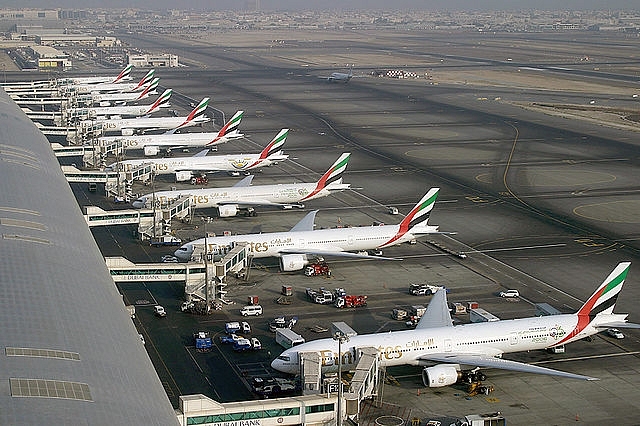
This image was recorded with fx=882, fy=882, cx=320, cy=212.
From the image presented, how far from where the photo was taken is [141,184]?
113m

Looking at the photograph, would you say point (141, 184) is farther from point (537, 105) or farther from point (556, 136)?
point (537, 105)

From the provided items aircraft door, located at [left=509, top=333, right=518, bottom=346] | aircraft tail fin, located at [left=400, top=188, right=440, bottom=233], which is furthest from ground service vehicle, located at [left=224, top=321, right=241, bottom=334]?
aircraft tail fin, located at [left=400, top=188, right=440, bottom=233]

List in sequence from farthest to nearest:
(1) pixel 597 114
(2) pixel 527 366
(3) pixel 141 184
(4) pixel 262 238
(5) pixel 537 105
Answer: (5) pixel 537 105, (1) pixel 597 114, (3) pixel 141 184, (4) pixel 262 238, (2) pixel 527 366

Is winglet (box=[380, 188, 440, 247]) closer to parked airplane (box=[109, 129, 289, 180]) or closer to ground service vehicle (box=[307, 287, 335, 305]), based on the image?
ground service vehicle (box=[307, 287, 335, 305])

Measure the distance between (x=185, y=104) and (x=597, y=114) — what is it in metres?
85.8

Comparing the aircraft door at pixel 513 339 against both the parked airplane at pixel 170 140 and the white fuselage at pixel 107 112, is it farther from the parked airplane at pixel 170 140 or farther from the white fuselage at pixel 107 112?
the white fuselage at pixel 107 112

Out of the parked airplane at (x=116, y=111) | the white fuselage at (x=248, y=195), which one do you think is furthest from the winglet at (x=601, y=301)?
the parked airplane at (x=116, y=111)

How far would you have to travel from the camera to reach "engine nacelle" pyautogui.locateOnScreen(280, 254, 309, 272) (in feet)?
247

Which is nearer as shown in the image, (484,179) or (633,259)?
(633,259)

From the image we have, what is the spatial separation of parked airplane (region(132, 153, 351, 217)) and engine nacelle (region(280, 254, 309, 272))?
2001 cm

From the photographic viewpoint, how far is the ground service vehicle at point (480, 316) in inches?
2382

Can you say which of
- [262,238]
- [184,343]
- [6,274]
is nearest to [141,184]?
[262,238]

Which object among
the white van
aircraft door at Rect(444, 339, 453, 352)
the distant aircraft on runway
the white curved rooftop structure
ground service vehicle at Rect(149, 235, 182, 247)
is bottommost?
ground service vehicle at Rect(149, 235, 182, 247)

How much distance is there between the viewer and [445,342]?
54.1 meters
